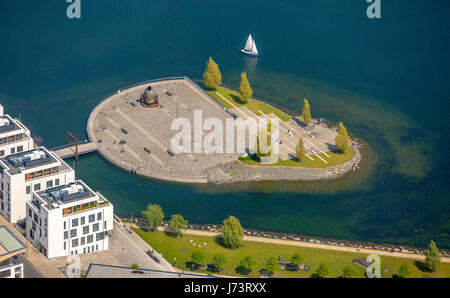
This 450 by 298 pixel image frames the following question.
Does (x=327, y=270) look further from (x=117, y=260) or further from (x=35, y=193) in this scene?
(x=35, y=193)

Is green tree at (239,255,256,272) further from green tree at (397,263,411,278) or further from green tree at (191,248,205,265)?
green tree at (397,263,411,278)

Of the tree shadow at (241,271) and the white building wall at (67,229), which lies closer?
the white building wall at (67,229)

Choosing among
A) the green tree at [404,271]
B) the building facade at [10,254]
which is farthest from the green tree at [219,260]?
the building facade at [10,254]

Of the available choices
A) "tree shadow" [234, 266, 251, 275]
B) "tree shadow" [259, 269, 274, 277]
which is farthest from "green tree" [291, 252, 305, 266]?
"tree shadow" [234, 266, 251, 275]

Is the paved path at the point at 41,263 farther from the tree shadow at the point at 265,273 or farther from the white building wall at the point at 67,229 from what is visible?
the tree shadow at the point at 265,273

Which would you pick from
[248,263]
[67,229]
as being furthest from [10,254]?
[248,263]

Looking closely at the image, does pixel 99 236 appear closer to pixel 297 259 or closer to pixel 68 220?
pixel 68 220
